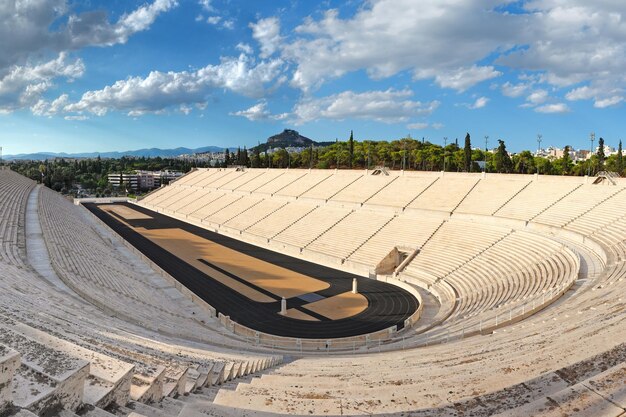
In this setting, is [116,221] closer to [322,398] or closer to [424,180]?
[424,180]

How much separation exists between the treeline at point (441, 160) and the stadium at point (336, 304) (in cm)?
3014

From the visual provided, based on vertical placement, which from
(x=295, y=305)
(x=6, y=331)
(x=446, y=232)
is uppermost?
(x=6, y=331)

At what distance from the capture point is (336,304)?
2139cm

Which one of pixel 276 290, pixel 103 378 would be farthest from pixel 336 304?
pixel 103 378

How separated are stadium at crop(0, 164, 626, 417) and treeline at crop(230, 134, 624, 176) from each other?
30137 mm

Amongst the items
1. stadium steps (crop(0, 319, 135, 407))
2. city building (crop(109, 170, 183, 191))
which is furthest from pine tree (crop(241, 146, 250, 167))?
stadium steps (crop(0, 319, 135, 407))

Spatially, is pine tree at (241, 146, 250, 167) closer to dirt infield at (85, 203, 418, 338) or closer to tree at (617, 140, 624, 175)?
dirt infield at (85, 203, 418, 338)

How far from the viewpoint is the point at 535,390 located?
3.80 meters

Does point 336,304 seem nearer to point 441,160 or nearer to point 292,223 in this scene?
point 292,223

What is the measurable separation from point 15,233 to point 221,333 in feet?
46.6

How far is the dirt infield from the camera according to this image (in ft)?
61.9

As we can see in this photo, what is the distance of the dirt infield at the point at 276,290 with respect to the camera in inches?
743

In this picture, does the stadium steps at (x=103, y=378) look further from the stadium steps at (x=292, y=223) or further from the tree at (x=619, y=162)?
the tree at (x=619, y=162)

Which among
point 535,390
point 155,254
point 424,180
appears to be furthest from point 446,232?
point 535,390
